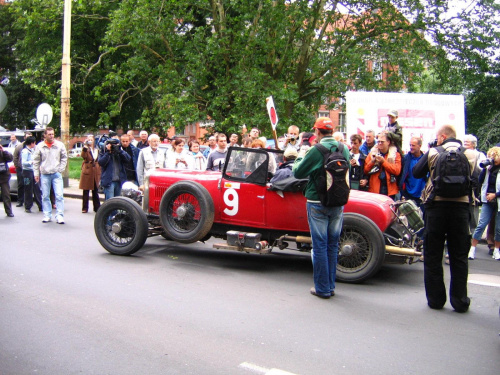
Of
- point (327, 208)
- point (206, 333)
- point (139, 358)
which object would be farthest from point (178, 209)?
point (139, 358)

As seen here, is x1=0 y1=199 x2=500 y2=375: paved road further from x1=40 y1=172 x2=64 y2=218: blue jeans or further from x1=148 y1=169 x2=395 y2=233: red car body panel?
x1=40 y1=172 x2=64 y2=218: blue jeans

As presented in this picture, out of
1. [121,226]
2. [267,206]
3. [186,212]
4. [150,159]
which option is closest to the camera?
[267,206]

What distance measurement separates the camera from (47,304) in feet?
17.4

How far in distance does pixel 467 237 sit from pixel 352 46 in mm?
13874

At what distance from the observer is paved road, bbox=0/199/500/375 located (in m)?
4.07

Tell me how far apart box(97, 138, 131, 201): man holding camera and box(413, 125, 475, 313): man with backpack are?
6.56 m

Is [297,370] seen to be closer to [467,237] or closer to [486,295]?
[467,237]

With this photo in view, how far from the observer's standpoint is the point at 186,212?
7281 mm

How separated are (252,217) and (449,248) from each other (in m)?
2.61

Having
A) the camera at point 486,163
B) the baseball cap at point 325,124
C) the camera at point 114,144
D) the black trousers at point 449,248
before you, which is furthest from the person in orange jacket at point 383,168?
the camera at point 114,144

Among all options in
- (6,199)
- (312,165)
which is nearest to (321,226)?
(312,165)

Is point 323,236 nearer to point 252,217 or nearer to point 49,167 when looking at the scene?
point 252,217

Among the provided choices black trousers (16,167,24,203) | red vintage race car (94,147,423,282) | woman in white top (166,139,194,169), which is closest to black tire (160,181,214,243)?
red vintage race car (94,147,423,282)

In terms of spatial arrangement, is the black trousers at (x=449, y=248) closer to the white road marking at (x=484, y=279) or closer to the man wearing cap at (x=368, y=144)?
the white road marking at (x=484, y=279)
